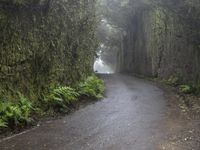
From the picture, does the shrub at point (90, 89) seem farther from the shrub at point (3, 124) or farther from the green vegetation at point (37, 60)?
the shrub at point (3, 124)

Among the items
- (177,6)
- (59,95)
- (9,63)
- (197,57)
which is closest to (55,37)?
(59,95)

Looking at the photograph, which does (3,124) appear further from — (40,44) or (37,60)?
(40,44)

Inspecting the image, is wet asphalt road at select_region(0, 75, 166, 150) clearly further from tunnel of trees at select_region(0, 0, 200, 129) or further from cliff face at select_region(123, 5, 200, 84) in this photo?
cliff face at select_region(123, 5, 200, 84)

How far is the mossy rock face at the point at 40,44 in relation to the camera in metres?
11.5

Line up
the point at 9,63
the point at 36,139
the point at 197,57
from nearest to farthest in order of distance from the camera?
1. the point at 36,139
2. the point at 9,63
3. the point at 197,57

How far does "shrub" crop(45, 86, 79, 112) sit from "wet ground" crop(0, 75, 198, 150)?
54 centimetres

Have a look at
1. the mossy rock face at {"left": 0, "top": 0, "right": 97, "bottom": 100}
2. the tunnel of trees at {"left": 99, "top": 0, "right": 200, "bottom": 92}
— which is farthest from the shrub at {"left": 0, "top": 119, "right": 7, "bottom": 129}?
the tunnel of trees at {"left": 99, "top": 0, "right": 200, "bottom": 92}

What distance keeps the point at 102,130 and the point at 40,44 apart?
461 centimetres

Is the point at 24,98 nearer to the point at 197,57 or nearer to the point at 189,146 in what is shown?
the point at 189,146

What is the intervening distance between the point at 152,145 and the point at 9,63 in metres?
5.34

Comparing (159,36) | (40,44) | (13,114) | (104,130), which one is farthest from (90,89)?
(159,36)

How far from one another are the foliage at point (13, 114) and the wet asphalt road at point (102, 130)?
0.49m

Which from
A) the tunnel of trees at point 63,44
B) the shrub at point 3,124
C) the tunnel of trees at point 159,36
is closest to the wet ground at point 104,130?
the shrub at point 3,124

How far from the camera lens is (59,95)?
1332 centimetres
